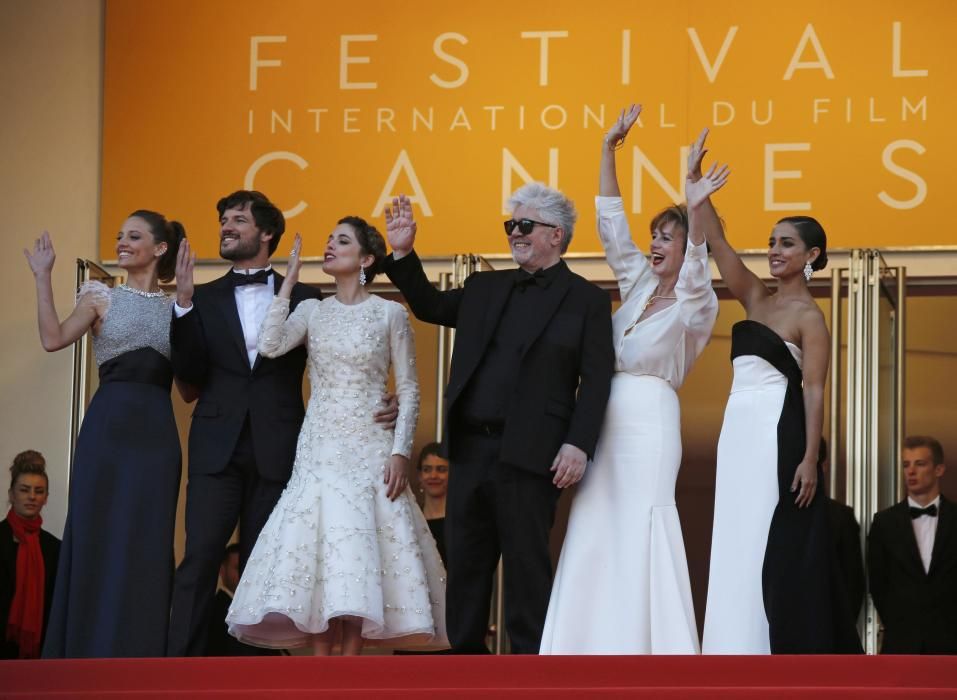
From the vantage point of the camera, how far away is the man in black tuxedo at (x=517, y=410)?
5461mm

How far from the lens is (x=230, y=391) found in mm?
6031

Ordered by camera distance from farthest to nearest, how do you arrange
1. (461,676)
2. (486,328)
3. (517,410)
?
1. (486,328)
2. (517,410)
3. (461,676)

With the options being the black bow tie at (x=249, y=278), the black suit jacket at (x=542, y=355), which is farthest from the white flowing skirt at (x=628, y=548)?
the black bow tie at (x=249, y=278)

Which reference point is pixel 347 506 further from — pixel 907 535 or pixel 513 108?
pixel 513 108

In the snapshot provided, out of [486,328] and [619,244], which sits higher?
[619,244]

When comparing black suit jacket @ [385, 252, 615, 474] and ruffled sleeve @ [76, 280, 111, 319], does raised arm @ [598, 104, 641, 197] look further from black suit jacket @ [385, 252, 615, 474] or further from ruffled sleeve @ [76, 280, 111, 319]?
ruffled sleeve @ [76, 280, 111, 319]

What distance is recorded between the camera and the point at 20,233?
29.2 ft

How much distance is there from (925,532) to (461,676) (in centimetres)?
375

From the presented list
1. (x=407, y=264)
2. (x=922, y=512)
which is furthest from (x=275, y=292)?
(x=922, y=512)

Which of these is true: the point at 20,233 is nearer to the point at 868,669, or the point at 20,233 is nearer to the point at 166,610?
the point at 166,610

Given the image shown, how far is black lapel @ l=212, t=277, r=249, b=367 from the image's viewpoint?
6066 mm

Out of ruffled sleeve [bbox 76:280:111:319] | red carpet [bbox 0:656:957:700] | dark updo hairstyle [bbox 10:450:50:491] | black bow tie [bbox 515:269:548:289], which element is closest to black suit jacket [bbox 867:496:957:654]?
black bow tie [bbox 515:269:548:289]

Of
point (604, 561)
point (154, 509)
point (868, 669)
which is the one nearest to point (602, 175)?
point (604, 561)

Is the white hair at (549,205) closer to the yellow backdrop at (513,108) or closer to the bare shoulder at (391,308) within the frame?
the bare shoulder at (391,308)
